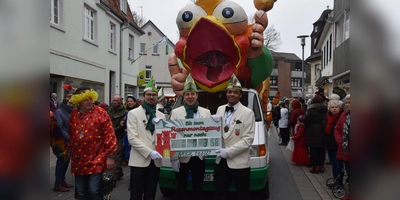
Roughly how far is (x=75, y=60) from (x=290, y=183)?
1175 cm

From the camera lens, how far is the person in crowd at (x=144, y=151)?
13.6 feet

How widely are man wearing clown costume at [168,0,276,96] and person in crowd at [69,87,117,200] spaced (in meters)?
2.69

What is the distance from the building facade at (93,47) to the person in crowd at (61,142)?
566 centimetres

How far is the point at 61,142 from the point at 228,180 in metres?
3.08

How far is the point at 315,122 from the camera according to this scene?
773 cm

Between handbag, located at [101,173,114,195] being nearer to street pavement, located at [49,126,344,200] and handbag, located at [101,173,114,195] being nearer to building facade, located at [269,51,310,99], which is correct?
street pavement, located at [49,126,344,200]

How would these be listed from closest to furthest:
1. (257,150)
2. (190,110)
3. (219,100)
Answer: (190,110)
(257,150)
(219,100)

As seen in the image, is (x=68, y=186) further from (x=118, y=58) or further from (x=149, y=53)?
(x=149, y=53)

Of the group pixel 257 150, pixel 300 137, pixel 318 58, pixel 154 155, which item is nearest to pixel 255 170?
pixel 257 150

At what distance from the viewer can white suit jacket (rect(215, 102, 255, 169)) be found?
4055 mm

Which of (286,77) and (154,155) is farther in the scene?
(286,77)

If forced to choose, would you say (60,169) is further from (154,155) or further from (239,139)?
(239,139)
